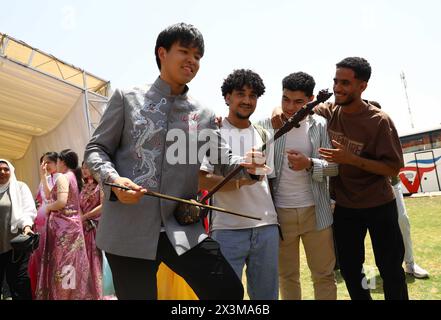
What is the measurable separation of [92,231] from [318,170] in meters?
3.48

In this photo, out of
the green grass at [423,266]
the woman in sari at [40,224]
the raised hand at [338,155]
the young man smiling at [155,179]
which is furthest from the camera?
the woman in sari at [40,224]

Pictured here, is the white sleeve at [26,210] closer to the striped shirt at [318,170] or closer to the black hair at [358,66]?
the striped shirt at [318,170]

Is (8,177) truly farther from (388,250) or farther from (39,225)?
(388,250)

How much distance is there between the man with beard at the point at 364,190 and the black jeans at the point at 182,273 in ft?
4.60

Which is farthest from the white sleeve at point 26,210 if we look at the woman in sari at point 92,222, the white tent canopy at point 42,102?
the white tent canopy at point 42,102

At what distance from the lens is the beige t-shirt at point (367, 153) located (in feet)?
9.48

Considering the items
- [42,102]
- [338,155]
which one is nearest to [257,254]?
[338,155]

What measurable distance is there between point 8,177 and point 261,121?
339 centimetres

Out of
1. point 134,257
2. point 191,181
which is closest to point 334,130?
point 191,181

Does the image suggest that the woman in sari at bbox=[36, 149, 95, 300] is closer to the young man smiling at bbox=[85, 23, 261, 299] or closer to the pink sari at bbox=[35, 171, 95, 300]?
the pink sari at bbox=[35, 171, 95, 300]

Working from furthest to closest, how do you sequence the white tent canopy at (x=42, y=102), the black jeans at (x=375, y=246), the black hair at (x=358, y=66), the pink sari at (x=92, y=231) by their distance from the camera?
the white tent canopy at (x=42, y=102) → the pink sari at (x=92, y=231) → the black hair at (x=358, y=66) → the black jeans at (x=375, y=246)

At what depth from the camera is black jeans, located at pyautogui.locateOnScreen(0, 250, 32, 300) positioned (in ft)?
14.6

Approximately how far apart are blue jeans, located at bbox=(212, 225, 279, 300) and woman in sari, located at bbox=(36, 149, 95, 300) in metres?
2.62

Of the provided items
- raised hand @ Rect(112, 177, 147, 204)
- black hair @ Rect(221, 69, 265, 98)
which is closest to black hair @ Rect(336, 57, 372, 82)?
black hair @ Rect(221, 69, 265, 98)
